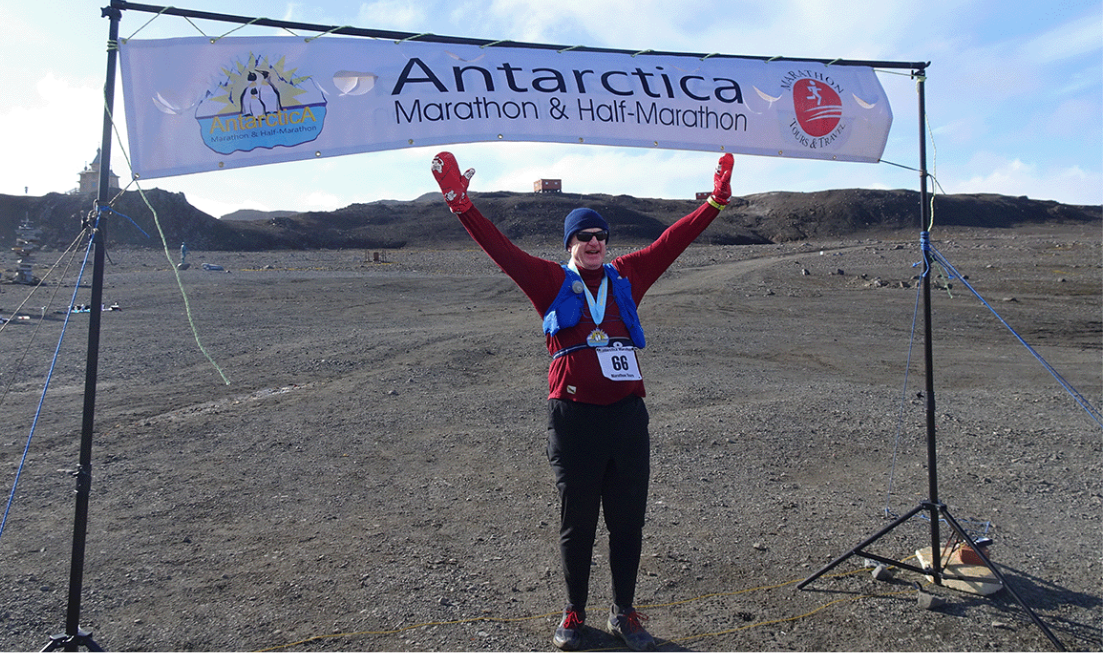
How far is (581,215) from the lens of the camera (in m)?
3.41

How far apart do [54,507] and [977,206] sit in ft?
280

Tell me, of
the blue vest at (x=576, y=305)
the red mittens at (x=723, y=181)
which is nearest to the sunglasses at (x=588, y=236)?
the blue vest at (x=576, y=305)

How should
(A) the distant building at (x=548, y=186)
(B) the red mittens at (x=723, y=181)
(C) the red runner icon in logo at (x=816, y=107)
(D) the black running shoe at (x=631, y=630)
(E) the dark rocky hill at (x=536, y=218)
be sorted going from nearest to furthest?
(D) the black running shoe at (x=631, y=630) < (B) the red mittens at (x=723, y=181) < (C) the red runner icon in logo at (x=816, y=107) < (E) the dark rocky hill at (x=536, y=218) < (A) the distant building at (x=548, y=186)

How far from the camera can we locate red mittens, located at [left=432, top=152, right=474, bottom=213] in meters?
3.26

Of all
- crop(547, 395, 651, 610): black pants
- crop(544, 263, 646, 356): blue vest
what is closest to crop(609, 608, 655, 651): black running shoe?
crop(547, 395, 651, 610): black pants

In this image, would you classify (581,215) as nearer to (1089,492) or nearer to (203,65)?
(203,65)

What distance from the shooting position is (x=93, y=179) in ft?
82.5

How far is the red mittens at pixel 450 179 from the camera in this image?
3256 millimetres

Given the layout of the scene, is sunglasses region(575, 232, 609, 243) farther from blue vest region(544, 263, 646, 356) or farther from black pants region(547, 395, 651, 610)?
black pants region(547, 395, 651, 610)

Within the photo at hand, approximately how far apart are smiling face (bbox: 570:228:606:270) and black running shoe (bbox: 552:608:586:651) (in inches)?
63.4

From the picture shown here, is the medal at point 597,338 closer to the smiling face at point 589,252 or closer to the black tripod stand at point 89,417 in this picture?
the smiling face at point 589,252

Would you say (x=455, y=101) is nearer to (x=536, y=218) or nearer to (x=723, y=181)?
(x=723, y=181)

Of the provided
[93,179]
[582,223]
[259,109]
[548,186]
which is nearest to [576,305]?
[582,223]

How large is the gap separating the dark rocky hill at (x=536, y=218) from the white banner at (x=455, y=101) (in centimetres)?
4978
